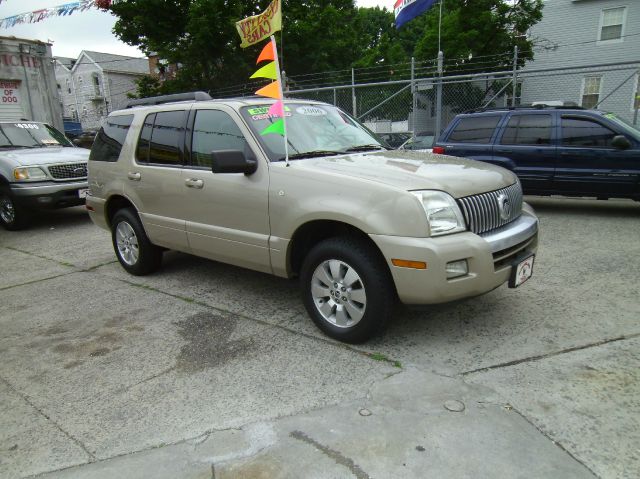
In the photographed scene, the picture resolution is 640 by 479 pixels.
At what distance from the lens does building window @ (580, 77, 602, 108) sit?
59.9 ft

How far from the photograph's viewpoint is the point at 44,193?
316 inches

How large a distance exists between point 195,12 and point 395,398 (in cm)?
1991

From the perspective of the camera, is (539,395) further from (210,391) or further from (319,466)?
(210,391)

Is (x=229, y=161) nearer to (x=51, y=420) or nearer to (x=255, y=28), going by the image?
(x=51, y=420)

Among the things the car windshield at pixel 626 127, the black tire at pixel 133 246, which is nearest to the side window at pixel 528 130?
the car windshield at pixel 626 127

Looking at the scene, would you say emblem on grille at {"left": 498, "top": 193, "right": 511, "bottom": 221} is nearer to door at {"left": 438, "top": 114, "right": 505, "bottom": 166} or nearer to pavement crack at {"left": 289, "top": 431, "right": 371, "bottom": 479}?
pavement crack at {"left": 289, "top": 431, "right": 371, "bottom": 479}

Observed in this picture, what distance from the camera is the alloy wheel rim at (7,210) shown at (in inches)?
329

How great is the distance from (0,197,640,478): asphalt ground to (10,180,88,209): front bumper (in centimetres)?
363

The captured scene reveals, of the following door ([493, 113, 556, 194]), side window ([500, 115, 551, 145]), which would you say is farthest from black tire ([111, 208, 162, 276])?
side window ([500, 115, 551, 145])

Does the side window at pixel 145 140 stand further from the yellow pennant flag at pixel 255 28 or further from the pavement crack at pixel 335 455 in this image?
the yellow pennant flag at pixel 255 28

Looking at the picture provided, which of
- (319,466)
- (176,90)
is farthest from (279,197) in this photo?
(176,90)

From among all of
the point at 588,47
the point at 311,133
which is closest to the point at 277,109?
the point at 311,133

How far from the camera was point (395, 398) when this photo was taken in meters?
2.76

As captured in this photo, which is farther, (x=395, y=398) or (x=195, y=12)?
(x=195, y=12)
